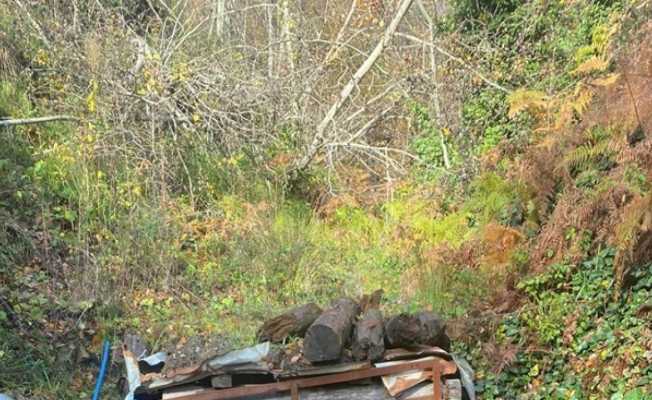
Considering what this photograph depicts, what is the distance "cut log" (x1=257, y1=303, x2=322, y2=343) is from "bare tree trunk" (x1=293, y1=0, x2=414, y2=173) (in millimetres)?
3834

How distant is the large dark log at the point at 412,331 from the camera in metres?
4.02

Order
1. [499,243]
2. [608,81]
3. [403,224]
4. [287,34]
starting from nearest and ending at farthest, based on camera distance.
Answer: [608,81], [499,243], [403,224], [287,34]

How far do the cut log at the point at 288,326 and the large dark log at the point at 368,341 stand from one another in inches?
18.3

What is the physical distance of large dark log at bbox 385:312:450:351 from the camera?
13.2ft

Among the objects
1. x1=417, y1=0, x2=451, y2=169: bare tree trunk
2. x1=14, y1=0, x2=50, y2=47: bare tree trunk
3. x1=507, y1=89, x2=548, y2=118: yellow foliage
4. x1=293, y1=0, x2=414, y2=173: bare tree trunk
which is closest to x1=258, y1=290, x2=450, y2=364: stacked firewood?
x1=507, y1=89, x2=548, y2=118: yellow foliage

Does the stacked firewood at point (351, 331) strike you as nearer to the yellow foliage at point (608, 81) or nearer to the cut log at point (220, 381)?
the cut log at point (220, 381)

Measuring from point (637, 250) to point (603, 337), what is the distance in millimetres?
685

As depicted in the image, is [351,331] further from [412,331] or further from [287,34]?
[287,34]

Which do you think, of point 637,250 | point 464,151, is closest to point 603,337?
point 637,250

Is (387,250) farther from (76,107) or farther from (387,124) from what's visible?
(76,107)

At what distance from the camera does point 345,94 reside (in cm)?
818

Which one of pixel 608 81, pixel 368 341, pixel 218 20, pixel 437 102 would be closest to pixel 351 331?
pixel 368 341

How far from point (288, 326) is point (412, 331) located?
836mm

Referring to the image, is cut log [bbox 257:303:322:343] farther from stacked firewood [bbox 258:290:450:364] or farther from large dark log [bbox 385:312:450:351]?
large dark log [bbox 385:312:450:351]
